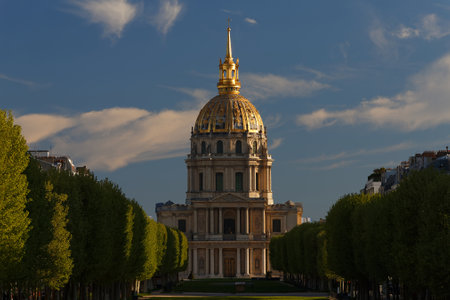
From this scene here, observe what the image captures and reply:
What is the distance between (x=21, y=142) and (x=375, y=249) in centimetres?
3152

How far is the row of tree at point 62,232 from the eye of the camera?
47.1 m

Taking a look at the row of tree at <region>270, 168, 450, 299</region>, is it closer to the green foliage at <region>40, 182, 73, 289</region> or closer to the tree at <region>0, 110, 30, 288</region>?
the green foliage at <region>40, 182, 73, 289</region>

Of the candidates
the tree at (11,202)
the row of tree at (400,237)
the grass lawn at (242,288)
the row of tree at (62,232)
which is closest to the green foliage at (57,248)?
the row of tree at (62,232)

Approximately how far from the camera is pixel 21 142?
161 ft


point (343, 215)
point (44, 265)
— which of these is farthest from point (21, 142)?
point (343, 215)

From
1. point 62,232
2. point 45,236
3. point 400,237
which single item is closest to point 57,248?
point 62,232

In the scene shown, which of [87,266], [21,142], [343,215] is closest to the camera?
[21,142]

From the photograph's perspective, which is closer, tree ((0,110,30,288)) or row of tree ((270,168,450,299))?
tree ((0,110,30,288))

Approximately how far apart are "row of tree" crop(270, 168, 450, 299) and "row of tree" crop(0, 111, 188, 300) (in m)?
17.9

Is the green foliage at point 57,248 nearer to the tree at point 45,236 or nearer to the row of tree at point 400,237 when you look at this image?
the tree at point 45,236

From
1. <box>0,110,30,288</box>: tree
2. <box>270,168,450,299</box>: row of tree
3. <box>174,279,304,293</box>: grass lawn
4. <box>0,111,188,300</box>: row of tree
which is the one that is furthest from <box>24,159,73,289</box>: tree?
<box>174,279,304,293</box>: grass lawn

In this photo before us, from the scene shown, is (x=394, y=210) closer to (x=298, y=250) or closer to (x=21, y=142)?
(x=21, y=142)

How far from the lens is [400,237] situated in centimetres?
6103

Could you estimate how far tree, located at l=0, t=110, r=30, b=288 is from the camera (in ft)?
150
